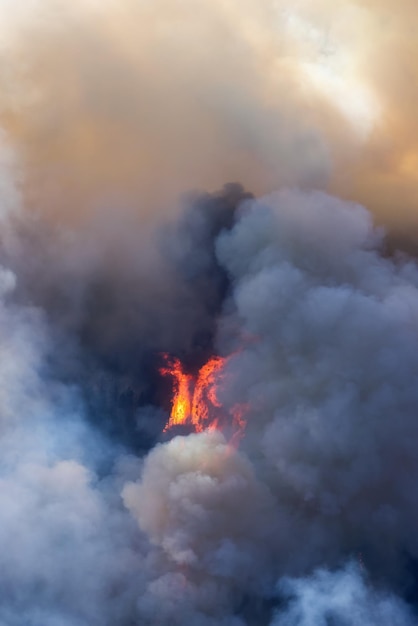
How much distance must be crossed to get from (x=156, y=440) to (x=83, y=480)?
9162mm

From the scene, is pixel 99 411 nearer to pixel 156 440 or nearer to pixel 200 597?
pixel 156 440

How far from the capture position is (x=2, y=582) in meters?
40.6

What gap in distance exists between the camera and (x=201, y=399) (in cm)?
5222

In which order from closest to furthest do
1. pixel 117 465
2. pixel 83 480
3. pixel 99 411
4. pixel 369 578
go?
pixel 369 578, pixel 83 480, pixel 117 465, pixel 99 411

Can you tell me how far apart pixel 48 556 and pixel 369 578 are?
18.9 metres

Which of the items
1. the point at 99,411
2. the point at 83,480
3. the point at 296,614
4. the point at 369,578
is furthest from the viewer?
the point at 99,411

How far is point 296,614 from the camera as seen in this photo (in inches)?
1522

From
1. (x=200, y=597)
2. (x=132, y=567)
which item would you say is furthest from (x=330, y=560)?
(x=132, y=567)

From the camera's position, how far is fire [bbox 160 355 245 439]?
164 feet

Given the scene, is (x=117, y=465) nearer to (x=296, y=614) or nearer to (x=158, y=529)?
(x=158, y=529)

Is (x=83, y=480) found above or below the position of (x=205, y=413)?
below

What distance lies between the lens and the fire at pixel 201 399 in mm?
49969

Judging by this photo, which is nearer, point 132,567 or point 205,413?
point 132,567

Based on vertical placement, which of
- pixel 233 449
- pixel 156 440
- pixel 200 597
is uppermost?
pixel 156 440
